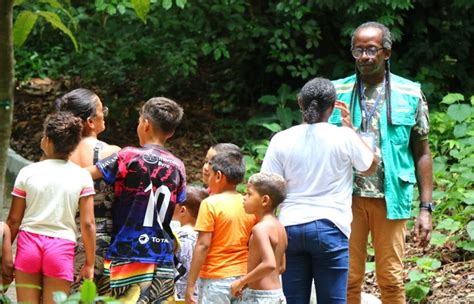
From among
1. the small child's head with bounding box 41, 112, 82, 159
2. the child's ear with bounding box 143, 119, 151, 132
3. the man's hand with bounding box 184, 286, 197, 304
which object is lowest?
the man's hand with bounding box 184, 286, 197, 304

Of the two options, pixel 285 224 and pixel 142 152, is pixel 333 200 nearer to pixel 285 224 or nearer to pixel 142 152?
pixel 285 224

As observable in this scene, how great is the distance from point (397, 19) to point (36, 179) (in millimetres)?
6329

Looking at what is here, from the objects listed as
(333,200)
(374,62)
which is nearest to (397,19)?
(374,62)

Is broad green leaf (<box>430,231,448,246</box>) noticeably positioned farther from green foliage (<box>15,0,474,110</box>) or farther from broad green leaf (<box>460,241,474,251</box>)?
green foliage (<box>15,0,474,110</box>)

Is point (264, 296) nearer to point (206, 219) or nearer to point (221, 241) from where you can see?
point (221, 241)

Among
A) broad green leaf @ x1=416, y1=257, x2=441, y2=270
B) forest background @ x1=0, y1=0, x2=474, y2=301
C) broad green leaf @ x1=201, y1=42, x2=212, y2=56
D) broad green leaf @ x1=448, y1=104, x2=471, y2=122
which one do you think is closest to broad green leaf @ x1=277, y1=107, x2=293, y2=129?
forest background @ x1=0, y1=0, x2=474, y2=301

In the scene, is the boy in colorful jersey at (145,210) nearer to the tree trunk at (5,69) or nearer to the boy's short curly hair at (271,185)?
the boy's short curly hair at (271,185)

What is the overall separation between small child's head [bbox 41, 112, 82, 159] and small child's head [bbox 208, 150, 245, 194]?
0.85m

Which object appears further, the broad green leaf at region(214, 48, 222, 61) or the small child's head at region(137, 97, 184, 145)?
the broad green leaf at region(214, 48, 222, 61)

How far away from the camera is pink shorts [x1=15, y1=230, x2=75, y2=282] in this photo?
4.95 metres

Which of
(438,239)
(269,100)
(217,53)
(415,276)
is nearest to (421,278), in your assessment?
(415,276)

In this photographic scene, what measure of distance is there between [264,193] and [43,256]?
1.24 metres

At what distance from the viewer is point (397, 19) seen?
10.4m

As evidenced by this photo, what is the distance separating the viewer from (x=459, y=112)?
964 centimetres
